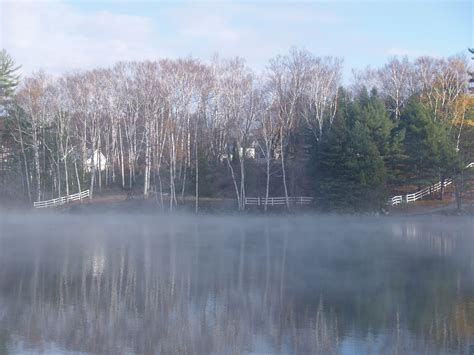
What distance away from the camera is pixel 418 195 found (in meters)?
52.2

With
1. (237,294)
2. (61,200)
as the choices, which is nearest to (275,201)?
(61,200)

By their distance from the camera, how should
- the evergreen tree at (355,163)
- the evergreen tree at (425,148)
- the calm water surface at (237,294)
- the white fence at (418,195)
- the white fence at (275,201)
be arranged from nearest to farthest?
the calm water surface at (237,294), the evergreen tree at (355,163), the evergreen tree at (425,148), the white fence at (418,195), the white fence at (275,201)

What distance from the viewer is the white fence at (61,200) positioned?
55.2 meters

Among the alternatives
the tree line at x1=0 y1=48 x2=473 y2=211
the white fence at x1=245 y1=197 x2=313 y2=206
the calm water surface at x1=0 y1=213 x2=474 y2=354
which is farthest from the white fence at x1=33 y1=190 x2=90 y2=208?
the calm water surface at x1=0 y1=213 x2=474 y2=354

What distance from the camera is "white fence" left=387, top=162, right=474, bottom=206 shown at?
50.5 metres

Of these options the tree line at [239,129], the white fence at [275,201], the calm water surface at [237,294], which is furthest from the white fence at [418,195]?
the calm water surface at [237,294]

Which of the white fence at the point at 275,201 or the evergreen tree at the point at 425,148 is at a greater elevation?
the evergreen tree at the point at 425,148

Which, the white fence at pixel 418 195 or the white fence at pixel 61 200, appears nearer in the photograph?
the white fence at pixel 418 195

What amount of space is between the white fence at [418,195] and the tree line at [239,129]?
3.65 feet

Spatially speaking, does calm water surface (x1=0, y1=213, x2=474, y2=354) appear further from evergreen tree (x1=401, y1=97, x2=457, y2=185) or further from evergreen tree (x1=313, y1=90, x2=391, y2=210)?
evergreen tree (x1=401, y1=97, x2=457, y2=185)

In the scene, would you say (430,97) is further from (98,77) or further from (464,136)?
(98,77)

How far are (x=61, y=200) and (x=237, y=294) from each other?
41786mm

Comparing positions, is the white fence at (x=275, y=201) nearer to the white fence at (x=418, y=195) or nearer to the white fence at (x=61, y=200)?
the white fence at (x=418, y=195)

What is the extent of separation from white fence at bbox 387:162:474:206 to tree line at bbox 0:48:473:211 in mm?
1111
